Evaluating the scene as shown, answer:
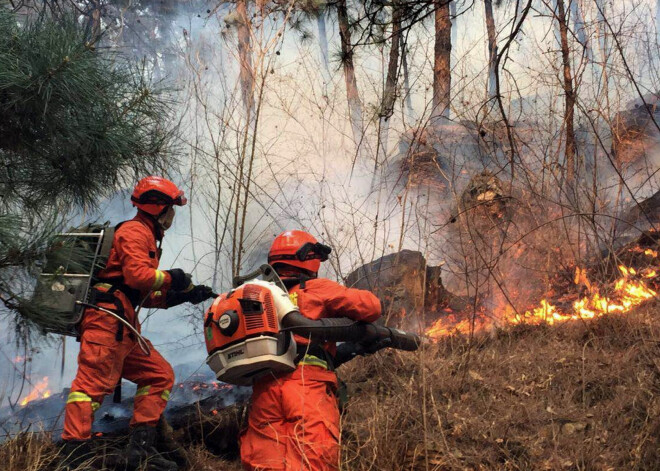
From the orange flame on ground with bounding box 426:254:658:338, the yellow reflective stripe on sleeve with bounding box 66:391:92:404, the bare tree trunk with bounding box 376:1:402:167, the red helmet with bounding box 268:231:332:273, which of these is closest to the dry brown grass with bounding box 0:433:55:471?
the yellow reflective stripe on sleeve with bounding box 66:391:92:404

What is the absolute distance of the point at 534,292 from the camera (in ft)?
22.7

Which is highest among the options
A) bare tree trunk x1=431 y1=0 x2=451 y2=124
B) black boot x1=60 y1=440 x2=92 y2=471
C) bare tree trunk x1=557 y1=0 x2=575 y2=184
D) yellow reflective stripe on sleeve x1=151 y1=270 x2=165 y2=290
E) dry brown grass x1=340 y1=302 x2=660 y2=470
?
bare tree trunk x1=431 y1=0 x2=451 y2=124

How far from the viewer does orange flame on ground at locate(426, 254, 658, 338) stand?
5469mm

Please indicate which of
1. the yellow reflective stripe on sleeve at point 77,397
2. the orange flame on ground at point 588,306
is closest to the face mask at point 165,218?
the yellow reflective stripe on sleeve at point 77,397

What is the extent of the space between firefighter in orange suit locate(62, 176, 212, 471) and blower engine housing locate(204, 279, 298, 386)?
833mm

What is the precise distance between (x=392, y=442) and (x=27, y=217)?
2.13m

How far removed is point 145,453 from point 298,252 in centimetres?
155

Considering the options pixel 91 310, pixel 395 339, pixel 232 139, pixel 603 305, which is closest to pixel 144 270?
pixel 91 310

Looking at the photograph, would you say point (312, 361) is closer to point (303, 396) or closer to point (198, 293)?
point (303, 396)

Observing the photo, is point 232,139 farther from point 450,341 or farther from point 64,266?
point 64,266

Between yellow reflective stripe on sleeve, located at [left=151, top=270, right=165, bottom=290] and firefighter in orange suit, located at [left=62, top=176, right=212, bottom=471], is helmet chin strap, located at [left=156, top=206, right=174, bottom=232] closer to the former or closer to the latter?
firefighter in orange suit, located at [left=62, top=176, right=212, bottom=471]

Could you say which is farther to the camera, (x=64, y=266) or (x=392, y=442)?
(x=392, y=442)

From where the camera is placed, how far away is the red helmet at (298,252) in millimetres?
3723

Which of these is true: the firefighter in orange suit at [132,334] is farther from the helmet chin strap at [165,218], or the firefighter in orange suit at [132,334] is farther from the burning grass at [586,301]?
the burning grass at [586,301]
